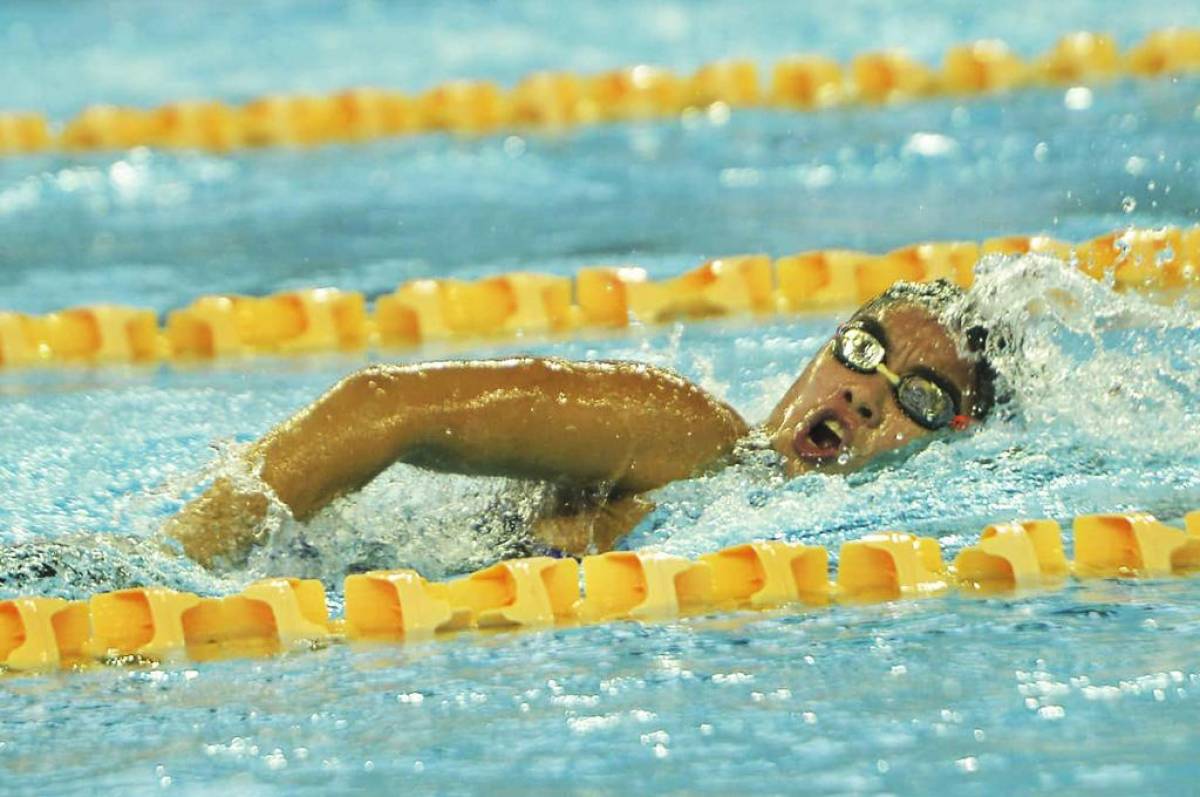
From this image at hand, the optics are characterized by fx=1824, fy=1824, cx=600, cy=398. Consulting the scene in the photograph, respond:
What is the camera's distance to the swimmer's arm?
8.98 ft

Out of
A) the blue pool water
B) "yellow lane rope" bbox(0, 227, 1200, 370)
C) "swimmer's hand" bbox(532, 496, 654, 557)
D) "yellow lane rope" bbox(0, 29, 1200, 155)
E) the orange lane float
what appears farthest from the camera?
"yellow lane rope" bbox(0, 29, 1200, 155)

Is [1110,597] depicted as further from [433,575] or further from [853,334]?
[433,575]

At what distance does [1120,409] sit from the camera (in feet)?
11.3

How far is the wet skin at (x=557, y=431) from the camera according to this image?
274 cm

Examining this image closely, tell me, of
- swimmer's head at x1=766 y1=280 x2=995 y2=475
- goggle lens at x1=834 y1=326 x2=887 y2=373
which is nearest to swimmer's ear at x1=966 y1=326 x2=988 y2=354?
swimmer's head at x1=766 y1=280 x2=995 y2=475

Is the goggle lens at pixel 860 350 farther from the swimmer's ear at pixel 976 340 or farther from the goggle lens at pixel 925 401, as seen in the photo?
the swimmer's ear at pixel 976 340

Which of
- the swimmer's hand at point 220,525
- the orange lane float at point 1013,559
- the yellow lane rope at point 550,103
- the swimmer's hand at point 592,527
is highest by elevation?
the yellow lane rope at point 550,103

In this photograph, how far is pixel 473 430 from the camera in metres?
2.74

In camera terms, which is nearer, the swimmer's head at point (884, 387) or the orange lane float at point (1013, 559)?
the orange lane float at point (1013, 559)

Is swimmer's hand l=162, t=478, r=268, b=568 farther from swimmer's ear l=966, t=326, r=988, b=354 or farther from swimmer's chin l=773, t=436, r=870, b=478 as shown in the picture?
swimmer's ear l=966, t=326, r=988, b=354

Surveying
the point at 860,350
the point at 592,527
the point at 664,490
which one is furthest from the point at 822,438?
the point at 592,527

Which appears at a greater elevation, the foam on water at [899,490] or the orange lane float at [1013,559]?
Answer: the foam on water at [899,490]

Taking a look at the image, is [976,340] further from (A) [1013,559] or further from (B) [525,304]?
(B) [525,304]

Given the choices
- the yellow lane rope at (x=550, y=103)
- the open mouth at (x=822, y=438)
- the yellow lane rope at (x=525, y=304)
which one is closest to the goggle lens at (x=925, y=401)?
the open mouth at (x=822, y=438)
